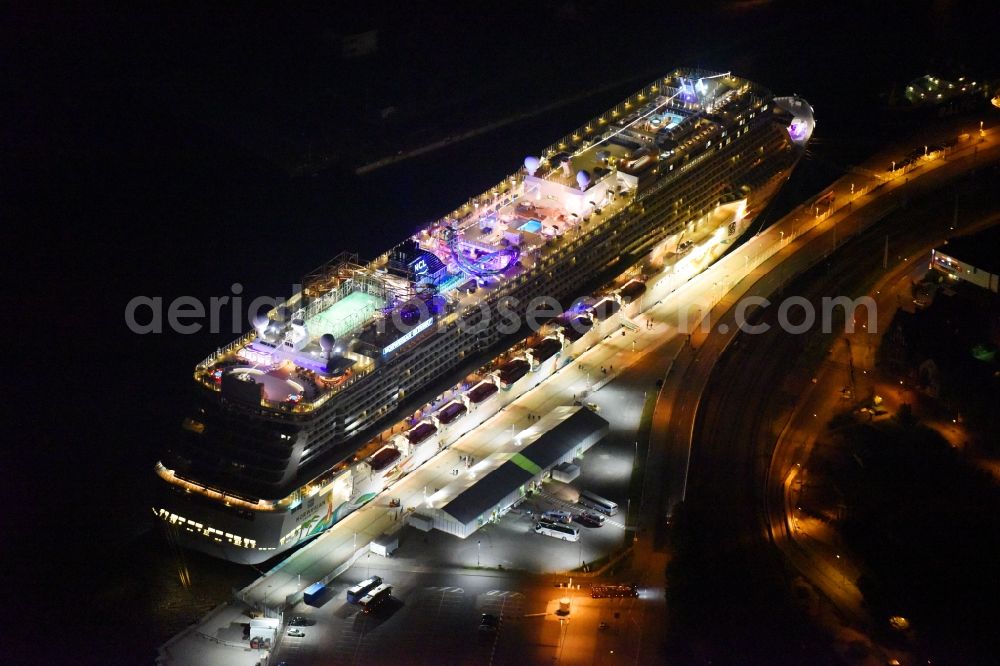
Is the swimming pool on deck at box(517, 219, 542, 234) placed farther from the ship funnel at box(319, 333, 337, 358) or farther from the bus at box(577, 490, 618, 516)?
the bus at box(577, 490, 618, 516)

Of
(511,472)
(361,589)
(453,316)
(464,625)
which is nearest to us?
(464,625)

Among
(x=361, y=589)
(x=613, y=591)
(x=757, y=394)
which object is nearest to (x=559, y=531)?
(x=613, y=591)

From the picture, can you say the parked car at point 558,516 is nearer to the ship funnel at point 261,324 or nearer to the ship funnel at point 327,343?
the ship funnel at point 327,343

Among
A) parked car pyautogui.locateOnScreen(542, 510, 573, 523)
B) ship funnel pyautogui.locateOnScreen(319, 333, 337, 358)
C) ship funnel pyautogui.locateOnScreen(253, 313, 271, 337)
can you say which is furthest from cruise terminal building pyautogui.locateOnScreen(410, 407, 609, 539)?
ship funnel pyautogui.locateOnScreen(253, 313, 271, 337)

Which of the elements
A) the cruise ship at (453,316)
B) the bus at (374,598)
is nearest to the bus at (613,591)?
the bus at (374,598)

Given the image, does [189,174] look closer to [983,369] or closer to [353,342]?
[353,342]

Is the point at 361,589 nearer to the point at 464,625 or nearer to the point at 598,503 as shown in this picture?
the point at 464,625

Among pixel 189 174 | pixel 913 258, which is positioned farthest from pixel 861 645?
pixel 189 174
